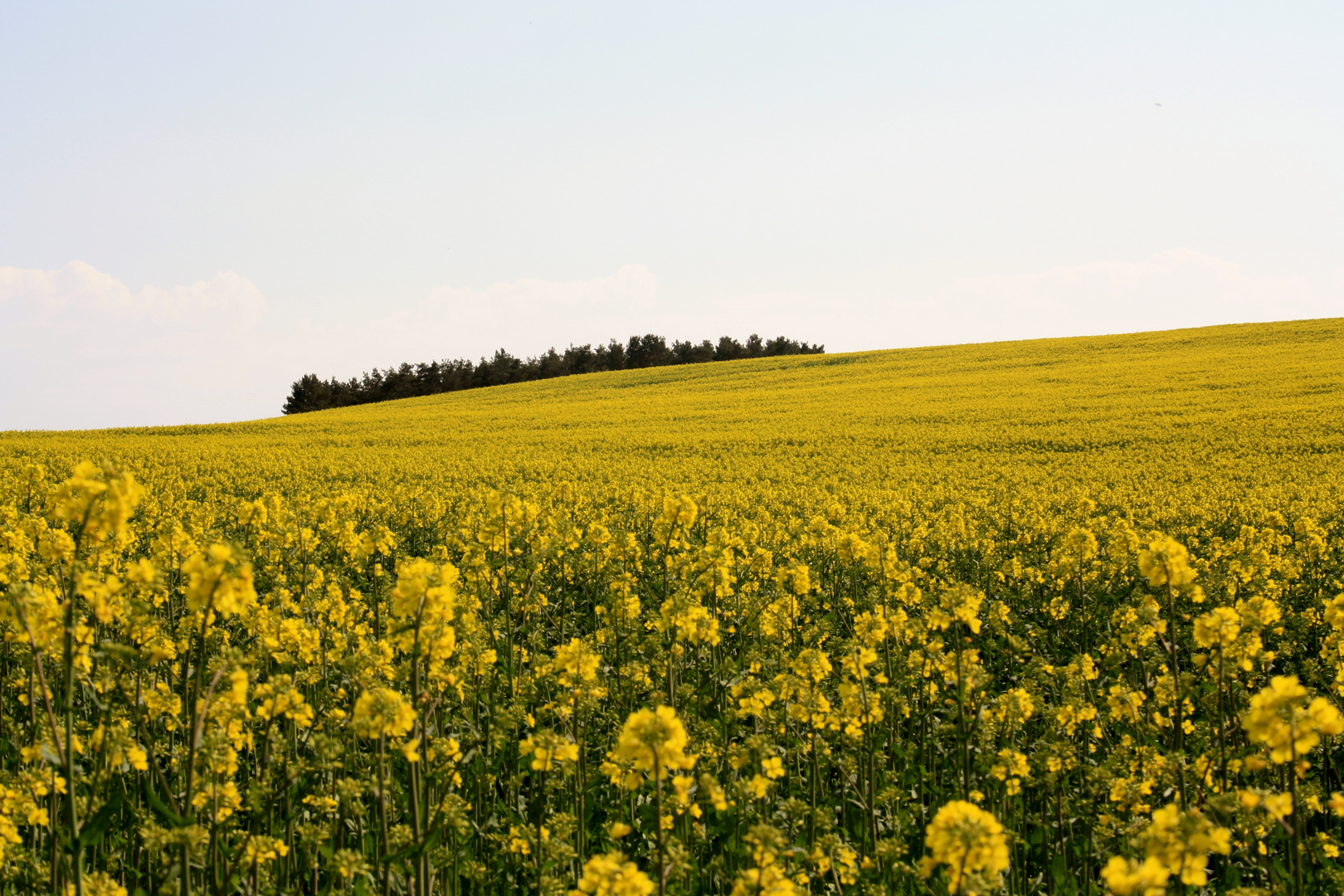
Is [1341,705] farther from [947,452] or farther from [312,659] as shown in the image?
[947,452]

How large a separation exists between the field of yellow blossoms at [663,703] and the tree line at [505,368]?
65878 millimetres

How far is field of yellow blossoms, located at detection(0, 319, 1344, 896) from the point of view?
98.2 inches

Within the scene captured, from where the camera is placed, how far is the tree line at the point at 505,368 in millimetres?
75000

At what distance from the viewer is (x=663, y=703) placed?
3662 mm

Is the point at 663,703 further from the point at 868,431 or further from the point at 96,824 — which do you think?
the point at 868,431

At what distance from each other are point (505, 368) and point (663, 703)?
266ft

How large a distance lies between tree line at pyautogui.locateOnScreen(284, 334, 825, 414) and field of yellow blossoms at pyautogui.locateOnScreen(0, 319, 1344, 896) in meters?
65.9

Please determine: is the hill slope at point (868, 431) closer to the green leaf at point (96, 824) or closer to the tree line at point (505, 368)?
the green leaf at point (96, 824)

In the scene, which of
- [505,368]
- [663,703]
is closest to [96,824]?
[663,703]

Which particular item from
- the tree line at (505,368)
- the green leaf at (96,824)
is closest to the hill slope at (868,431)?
the green leaf at (96,824)

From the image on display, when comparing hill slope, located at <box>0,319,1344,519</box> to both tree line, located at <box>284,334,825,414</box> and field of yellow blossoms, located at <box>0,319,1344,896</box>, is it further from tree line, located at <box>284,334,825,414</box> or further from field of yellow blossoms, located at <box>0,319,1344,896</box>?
tree line, located at <box>284,334,825,414</box>

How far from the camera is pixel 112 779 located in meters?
3.87

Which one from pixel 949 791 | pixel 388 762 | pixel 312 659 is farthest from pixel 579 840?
pixel 949 791

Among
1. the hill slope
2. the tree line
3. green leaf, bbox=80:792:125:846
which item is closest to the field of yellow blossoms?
green leaf, bbox=80:792:125:846
